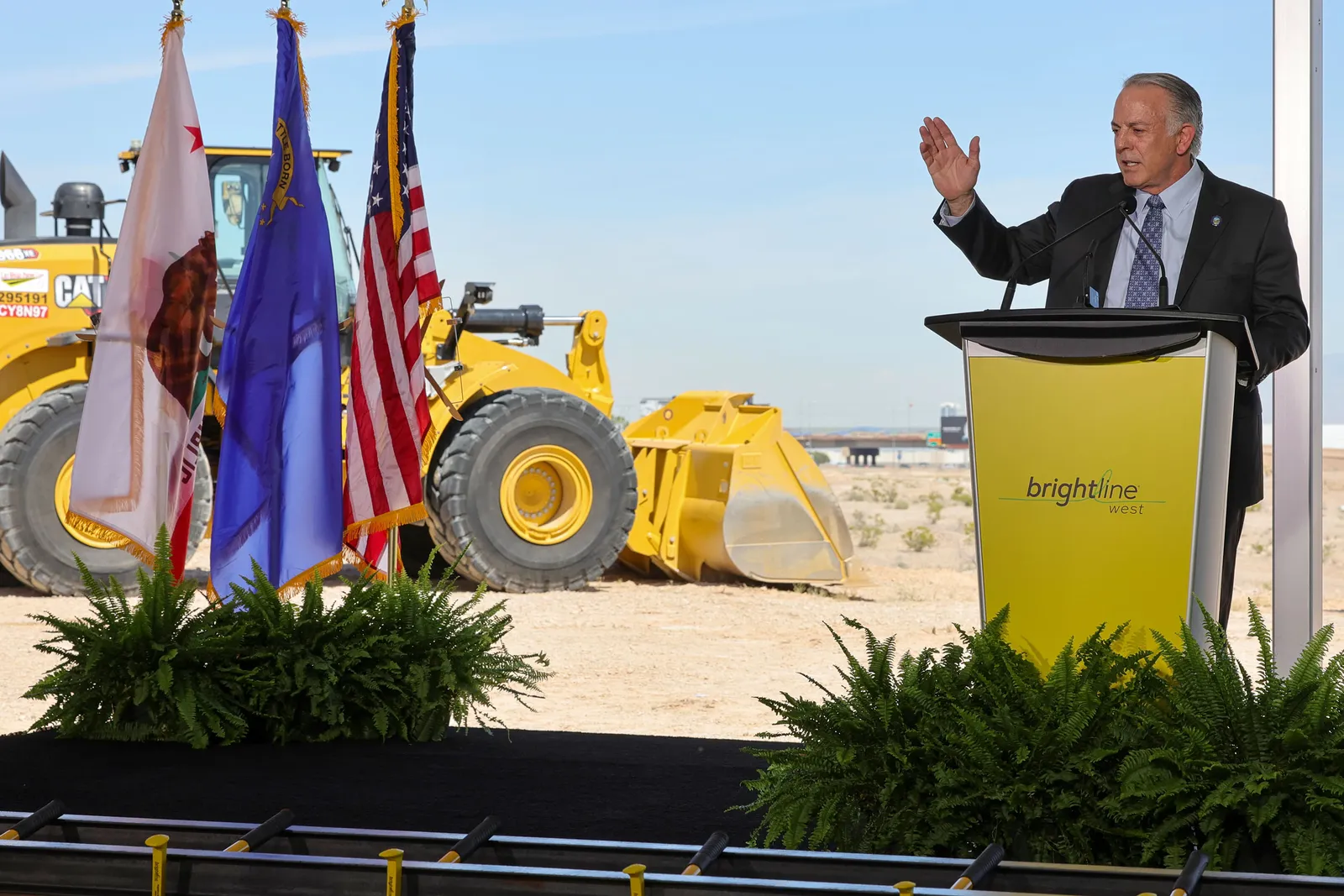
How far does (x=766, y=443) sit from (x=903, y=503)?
90.0ft

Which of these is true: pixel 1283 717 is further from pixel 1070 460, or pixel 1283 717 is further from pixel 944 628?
pixel 944 628

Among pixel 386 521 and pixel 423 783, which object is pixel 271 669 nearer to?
pixel 423 783

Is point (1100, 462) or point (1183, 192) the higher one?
point (1183, 192)

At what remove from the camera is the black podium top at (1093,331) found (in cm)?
262

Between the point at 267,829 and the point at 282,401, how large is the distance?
269cm

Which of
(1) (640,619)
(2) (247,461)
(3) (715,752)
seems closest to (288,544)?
(2) (247,461)

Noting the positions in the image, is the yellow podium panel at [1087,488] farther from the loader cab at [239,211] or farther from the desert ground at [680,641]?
the loader cab at [239,211]

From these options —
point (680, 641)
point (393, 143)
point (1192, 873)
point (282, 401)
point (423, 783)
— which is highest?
point (393, 143)

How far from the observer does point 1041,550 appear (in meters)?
2.73

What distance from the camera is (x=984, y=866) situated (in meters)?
2.45

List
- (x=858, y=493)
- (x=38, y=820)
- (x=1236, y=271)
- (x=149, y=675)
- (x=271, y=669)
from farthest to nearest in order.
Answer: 1. (x=858, y=493)
2. (x=271, y=669)
3. (x=149, y=675)
4. (x=1236, y=271)
5. (x=38, y=820)

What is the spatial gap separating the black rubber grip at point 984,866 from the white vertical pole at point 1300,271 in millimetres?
2149

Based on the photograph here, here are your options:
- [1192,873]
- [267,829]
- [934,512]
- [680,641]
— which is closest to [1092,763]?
[1192,873]

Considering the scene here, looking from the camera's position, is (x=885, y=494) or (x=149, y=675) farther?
(x=885, y=494)
